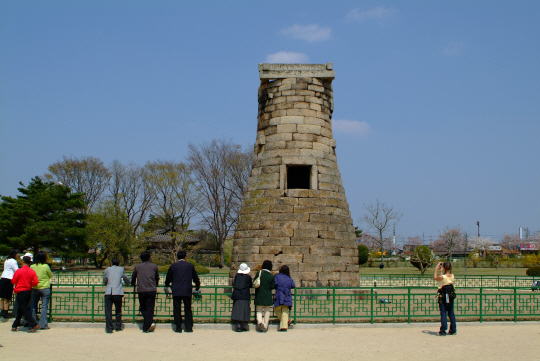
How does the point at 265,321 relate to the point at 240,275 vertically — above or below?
below

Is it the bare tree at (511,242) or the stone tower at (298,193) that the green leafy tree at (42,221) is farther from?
the bare tree at (511,242)

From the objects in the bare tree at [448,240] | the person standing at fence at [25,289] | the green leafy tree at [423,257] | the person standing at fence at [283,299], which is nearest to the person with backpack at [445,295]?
the person standing at fence at [283,299]

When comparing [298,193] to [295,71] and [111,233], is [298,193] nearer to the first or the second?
[295,71]

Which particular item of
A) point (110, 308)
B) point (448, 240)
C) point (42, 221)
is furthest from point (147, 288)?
point (448, 240)

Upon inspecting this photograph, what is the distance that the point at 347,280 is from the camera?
13.0 metres

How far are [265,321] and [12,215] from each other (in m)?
24.6

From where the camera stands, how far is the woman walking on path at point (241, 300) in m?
Answer: 8.54

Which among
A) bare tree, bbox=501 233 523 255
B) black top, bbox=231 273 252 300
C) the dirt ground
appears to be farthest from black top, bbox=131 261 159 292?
bare tree, bbox=501 233 523 255

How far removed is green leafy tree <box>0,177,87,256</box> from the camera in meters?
27.6

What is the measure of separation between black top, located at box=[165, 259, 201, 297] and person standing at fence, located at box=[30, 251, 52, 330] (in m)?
2.22

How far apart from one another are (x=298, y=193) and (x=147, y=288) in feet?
19.5

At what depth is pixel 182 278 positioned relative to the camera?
8406 mm

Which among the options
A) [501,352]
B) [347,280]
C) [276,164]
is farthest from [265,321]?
[276,164]

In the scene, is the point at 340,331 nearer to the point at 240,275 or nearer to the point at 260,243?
the point at 240,275
